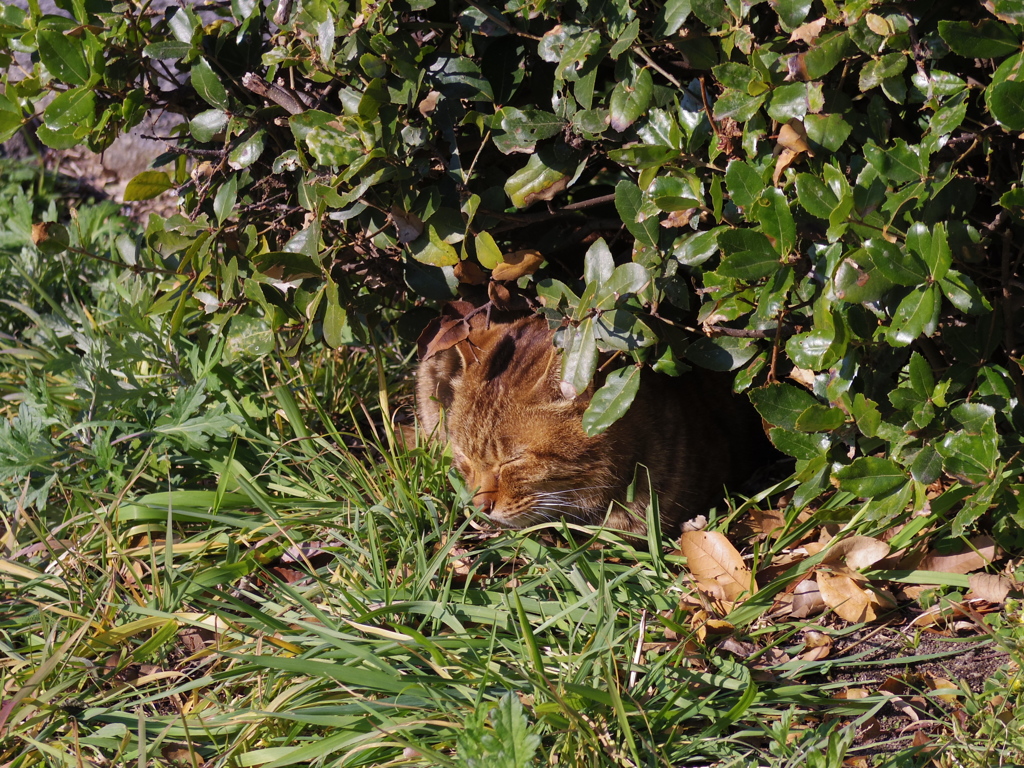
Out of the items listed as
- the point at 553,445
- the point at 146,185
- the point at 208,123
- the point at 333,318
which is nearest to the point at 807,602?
the point at 553,445

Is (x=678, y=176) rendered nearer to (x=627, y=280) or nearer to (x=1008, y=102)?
(x=627, y=280)

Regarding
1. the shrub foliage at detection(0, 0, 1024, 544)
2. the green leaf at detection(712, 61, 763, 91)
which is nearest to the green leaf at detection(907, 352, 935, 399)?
the shrub foliage at detection(0, 0, 1024, 544)

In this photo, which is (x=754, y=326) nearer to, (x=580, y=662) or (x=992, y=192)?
(x=992, y=192)

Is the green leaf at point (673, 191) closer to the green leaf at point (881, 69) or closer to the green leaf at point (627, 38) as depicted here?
the green leaf at point (627, 38)

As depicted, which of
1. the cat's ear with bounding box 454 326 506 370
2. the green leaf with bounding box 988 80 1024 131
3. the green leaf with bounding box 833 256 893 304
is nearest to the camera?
the green leaf with bounding box 988 80 1024 131

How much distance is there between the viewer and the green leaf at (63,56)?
7.50ft

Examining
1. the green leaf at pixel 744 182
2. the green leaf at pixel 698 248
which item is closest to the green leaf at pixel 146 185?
the green leaf at pixel 698 248

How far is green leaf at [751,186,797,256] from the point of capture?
78.4 inches

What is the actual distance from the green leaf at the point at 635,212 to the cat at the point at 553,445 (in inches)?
22.2

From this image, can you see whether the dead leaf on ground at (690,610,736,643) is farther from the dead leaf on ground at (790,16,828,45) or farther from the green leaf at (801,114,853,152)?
Result: the dead leaf on ground at (790,16,828,45)

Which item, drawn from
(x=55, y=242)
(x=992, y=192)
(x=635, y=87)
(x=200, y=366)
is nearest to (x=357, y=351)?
(x=200, y=366)

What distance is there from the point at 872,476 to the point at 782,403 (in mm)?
287

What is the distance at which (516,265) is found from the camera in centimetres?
254

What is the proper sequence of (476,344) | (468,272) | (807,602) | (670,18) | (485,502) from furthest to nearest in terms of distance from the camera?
1. (476,344)
2. (485,502)
3. (468,272)
4. (807,602)
5. (670,18)
